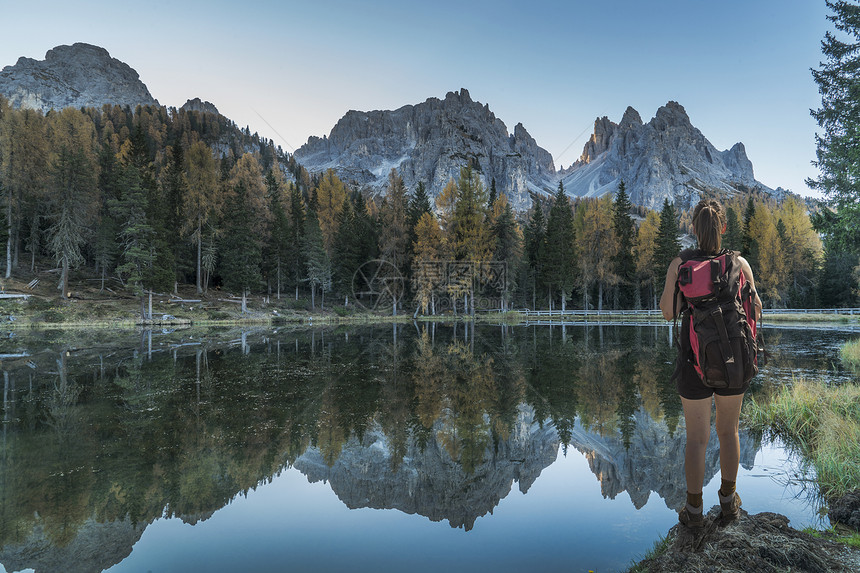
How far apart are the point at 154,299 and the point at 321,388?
123 ft

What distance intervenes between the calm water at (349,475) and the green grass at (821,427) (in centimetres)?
37

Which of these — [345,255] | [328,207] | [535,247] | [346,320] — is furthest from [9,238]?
[535,247]

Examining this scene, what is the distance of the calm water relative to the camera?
3.91 metres

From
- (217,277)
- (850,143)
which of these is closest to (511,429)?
(850,143)

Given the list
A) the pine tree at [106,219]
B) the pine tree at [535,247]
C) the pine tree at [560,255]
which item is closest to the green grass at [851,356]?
the pine tree at [560,255]

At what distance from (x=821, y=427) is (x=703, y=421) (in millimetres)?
4627

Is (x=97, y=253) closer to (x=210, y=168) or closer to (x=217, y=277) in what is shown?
(x=217, y=277)

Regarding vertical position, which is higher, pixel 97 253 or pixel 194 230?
pixel 194 230

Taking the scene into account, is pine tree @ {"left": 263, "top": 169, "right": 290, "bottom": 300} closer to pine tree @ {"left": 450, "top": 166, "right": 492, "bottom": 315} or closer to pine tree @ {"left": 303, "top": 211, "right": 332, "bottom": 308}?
Result: pine tree @ {"left": 303, "top": 211, "right": 332, "bottom": 308}

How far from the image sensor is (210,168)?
53125 mm

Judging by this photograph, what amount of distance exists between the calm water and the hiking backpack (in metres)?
1.90

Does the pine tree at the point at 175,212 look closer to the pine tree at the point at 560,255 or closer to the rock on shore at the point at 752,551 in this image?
the pine tree at the point at 560,255

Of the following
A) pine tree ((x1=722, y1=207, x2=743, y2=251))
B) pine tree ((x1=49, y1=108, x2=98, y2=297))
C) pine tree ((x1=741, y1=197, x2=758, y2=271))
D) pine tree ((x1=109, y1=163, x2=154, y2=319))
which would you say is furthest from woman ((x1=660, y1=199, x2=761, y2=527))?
pine tree ((x1=741, y1=197, x2=758, y2=271))

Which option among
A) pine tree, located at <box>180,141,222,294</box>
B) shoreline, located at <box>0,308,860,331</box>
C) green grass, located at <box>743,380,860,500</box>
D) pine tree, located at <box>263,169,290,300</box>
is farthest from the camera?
pine tree, located at <box>263,169,290,300</box>
